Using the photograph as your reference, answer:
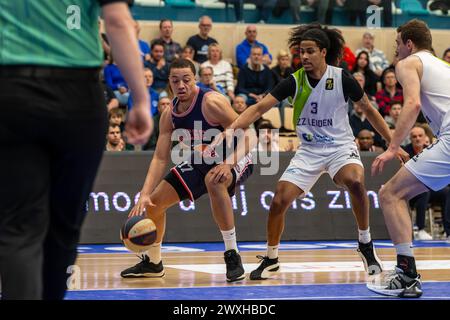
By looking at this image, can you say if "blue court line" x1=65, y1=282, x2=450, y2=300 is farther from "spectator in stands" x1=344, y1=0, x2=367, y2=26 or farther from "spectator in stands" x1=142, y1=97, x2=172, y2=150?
"spectator in stands" x1=344, y1=0, x2=367, y2=26

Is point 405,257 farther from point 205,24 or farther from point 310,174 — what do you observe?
point 205,24

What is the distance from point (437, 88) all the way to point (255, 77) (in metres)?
9.59

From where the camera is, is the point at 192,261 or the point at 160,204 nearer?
the point at 160,204

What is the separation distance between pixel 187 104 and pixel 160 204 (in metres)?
1.04

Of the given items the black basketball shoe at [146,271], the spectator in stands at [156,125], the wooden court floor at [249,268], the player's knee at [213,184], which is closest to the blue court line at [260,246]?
the wooden court floor at [249,268]

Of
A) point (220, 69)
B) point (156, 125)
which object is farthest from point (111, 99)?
point (220, 69)

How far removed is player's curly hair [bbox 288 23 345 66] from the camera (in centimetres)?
920

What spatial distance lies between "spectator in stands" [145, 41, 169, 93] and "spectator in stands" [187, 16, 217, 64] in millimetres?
1018

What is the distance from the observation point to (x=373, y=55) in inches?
763

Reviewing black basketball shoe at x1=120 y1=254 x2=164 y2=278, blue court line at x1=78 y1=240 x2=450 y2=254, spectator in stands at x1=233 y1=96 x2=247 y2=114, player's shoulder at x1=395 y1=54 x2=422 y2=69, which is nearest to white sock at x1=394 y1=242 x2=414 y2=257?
player's shoulder at x1=395 y1=54 x2=422 y2=69

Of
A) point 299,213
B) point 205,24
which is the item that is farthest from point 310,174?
point 205,24

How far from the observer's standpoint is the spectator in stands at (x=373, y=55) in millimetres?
19156

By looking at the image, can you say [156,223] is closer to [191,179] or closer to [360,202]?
[191,179]

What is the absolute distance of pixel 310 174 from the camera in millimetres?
9234
